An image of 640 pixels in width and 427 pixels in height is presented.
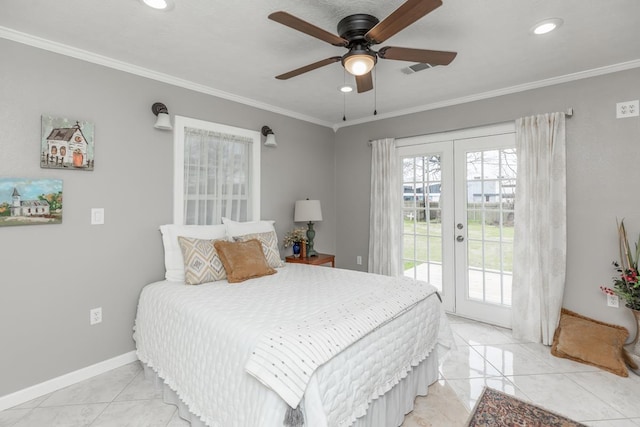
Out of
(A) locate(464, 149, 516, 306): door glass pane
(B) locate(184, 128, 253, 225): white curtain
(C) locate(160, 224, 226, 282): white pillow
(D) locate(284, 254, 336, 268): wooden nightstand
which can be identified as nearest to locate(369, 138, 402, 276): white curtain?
(D) locate(284, 254, 336, 268): wooden nightstand

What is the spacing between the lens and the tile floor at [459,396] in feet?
6.59

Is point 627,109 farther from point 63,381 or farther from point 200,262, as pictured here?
point 63,381

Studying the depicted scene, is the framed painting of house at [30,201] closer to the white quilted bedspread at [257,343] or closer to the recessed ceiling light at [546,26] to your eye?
the white quilted bedspread at [257,343]

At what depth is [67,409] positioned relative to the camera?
2115mm

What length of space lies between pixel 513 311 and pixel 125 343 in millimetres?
3690

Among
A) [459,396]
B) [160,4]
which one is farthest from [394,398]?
[160,4]

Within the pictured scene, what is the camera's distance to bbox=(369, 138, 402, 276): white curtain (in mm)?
4141

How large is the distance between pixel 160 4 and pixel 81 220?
1691mm

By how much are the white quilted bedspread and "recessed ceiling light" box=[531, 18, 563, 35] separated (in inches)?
76.3

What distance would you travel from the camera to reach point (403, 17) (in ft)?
5.07

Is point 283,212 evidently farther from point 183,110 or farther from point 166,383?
point 166,383

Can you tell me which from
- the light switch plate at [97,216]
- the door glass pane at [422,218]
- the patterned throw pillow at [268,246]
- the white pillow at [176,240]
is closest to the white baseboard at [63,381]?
the white pillow at [176,240]

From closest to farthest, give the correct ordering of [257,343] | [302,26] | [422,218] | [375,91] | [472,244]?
[257,343] < [302,26] < [375,91] < [472,244] < [422,218]

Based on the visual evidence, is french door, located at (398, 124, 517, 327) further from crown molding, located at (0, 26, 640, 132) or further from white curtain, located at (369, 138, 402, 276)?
crown molding, located at (0, 26, 640, 132)
